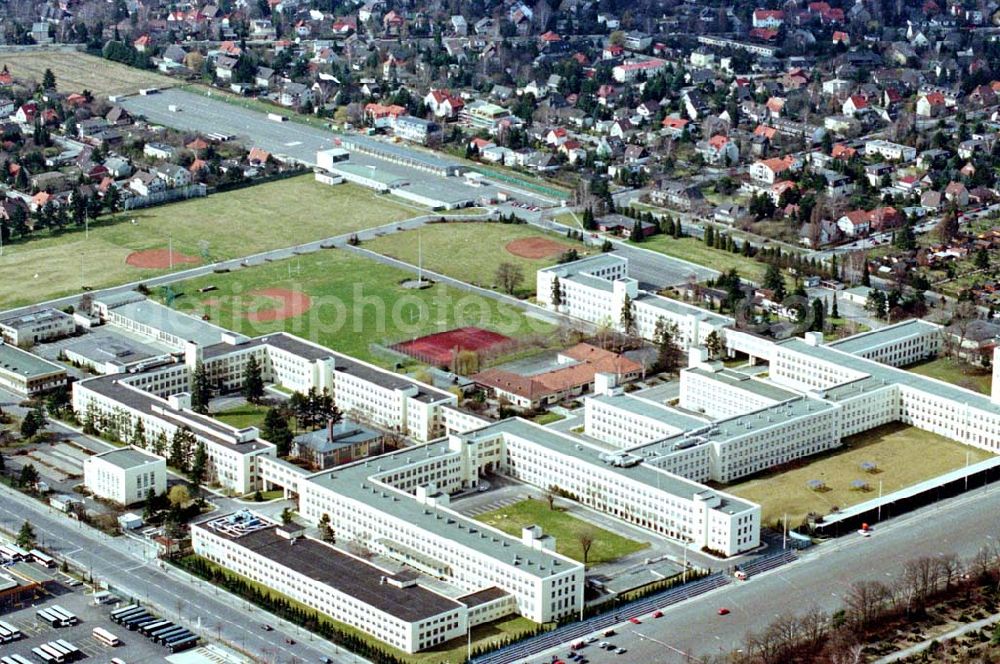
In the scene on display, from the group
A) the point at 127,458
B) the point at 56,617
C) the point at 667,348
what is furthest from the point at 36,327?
the point at 56,617

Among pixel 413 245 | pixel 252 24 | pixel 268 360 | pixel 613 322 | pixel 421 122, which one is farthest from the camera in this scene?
pixel 252 24

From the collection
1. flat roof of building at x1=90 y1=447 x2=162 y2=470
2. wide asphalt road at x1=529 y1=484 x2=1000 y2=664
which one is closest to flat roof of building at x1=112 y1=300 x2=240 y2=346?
flat roof of building at x1=90 y1=447 x2=162 y2=470

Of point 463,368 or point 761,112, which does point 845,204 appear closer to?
point 761,112

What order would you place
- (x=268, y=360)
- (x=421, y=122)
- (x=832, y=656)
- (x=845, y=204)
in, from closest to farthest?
(x=832, y=656), (x=268, y=360), (x=845, y=204), (x=421, y=122)

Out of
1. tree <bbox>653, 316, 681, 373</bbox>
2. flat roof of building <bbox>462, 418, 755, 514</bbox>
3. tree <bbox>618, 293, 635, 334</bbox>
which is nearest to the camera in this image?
flat roof of building <bbox>462, 418, 755, 514</bbox>

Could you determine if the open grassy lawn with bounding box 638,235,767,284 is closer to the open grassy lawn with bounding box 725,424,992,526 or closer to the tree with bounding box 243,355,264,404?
the open grassy lawn with bounding box 725,424,992,526

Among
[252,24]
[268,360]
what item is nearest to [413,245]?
[268,360]

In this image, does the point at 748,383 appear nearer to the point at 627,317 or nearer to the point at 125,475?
the point at 627,317

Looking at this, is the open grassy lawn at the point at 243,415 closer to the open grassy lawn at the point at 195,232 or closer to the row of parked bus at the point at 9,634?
the open grassy lawn at the point at 195,232
